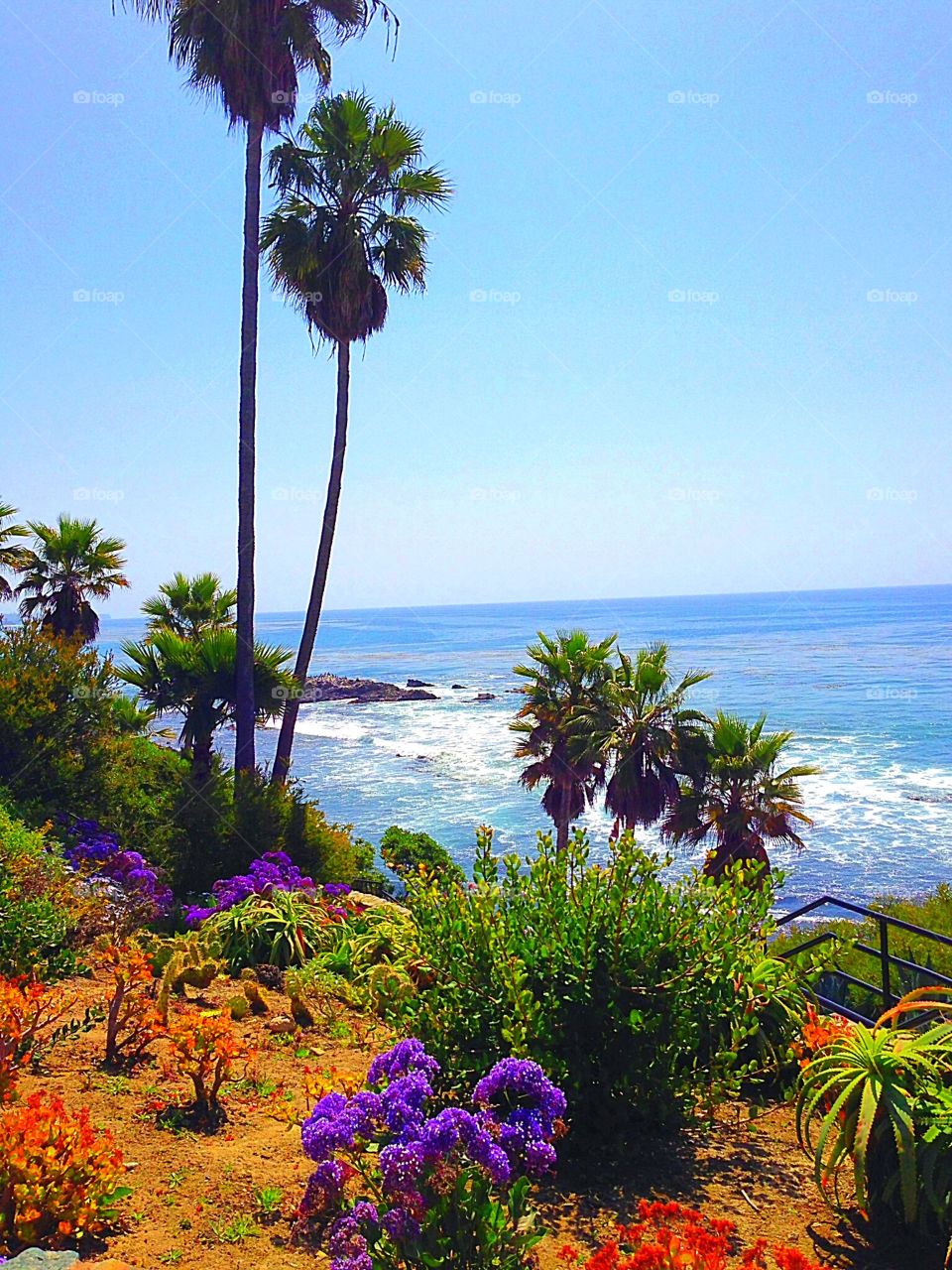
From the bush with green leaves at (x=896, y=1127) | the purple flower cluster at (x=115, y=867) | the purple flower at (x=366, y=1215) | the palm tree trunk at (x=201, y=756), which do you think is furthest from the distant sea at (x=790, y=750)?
the purple flower at (x=366, y=1215)

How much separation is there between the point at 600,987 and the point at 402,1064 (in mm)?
1146

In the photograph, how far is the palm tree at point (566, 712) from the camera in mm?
19781

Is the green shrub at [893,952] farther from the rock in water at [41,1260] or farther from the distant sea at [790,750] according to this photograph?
the rock in water at [41,1260]

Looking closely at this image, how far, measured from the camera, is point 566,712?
19984mm

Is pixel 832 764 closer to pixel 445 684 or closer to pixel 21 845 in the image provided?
pixel 445 684

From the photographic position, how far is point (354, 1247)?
8.77 feet

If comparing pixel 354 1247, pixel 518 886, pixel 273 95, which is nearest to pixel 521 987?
pixel 518 886

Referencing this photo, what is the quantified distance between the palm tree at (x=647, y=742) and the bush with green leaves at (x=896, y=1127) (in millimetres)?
15467

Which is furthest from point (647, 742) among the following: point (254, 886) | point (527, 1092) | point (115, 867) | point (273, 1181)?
point (527, 1092)

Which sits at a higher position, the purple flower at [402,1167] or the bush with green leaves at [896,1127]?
the purple flower at [402,1167]

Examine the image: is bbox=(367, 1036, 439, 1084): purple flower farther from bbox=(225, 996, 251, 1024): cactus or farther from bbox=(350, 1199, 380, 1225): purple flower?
bbox=(225, 996, 251, 1024): cactus

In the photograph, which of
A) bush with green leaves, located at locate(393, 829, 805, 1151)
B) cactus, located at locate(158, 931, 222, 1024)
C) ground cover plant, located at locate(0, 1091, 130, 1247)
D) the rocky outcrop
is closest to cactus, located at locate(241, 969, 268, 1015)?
cactus, located at locate(158, 931, 222, 1024)

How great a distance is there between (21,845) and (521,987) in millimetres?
5728

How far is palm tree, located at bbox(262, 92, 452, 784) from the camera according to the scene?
17.5 metres
